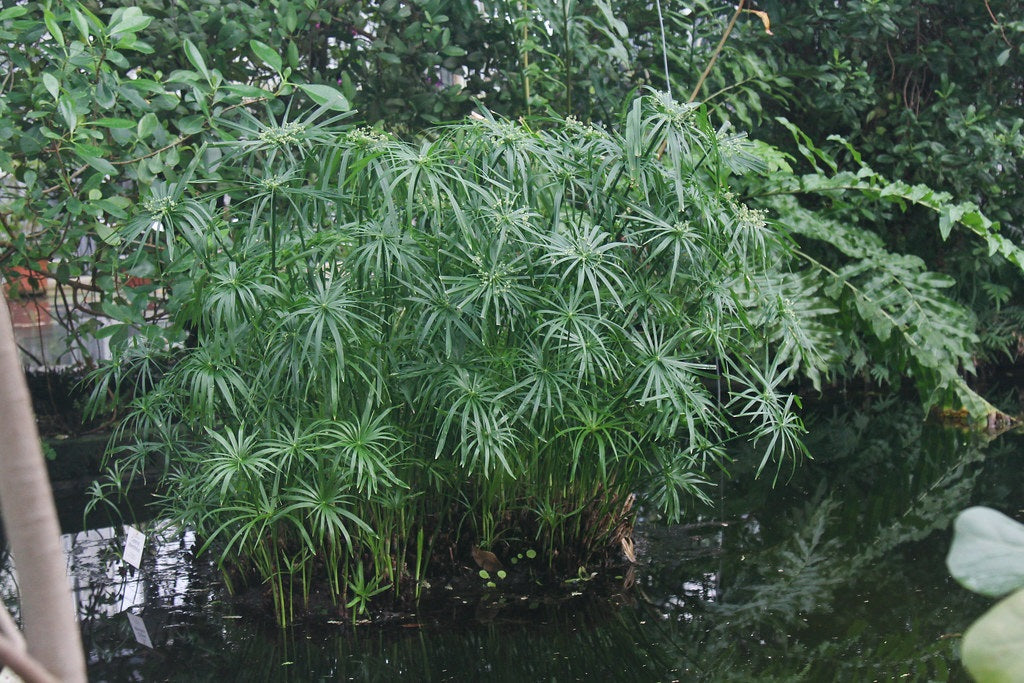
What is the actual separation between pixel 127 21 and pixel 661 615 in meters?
2.31

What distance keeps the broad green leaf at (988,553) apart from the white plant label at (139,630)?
7.66 ft

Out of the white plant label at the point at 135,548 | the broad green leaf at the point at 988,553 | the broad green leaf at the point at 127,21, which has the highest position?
the broad green leaf at the point at 127,21

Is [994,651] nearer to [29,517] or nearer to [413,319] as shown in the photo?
[29,517]

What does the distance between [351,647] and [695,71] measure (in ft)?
11.7

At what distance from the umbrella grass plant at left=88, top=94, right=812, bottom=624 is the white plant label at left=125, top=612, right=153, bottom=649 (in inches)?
11.7

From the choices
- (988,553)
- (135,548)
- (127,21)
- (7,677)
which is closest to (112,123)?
(127,21)

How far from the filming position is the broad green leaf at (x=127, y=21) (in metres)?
2.77

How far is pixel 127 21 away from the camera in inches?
110

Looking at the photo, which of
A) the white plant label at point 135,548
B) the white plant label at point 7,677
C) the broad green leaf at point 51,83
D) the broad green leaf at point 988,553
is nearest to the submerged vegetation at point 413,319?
the broad green leaf at point 51,83

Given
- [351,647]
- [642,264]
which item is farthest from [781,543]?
[351,647]

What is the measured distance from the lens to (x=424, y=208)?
2.48 metres

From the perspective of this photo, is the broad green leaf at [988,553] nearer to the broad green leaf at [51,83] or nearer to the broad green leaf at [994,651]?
the broad green leaf at [994,651]

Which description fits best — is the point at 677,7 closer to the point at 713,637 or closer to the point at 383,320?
the point at 383,320

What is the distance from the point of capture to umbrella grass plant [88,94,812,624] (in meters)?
2.31
